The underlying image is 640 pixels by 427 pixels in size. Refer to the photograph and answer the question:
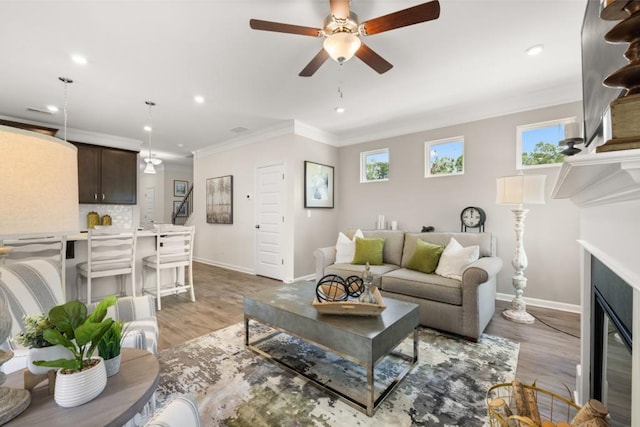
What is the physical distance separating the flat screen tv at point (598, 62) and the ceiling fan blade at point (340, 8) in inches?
48.3

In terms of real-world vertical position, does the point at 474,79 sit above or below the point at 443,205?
above

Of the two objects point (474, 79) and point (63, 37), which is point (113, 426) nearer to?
point (63, 37)

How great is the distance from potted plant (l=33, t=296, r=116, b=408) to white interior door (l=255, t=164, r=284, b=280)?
3.92m

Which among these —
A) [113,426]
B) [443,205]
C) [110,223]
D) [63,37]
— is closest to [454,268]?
[443,205]

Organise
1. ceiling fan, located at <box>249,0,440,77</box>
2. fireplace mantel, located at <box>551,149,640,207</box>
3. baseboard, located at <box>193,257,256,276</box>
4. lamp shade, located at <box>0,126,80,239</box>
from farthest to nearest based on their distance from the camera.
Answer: baseboard, located at <box>193,257,256,276</box> < ceiling fan, located at <box>249,0,440,77</box> < lamp shade, located at <box>0,126,80,239</box> < fireplace mantel, located at <box>551,149,640,207</box>

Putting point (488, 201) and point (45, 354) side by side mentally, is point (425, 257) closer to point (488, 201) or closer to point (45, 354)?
point (488, 201)

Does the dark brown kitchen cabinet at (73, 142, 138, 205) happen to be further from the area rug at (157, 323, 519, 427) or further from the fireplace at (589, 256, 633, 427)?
the fireplace at (589, 256, 633, 427)

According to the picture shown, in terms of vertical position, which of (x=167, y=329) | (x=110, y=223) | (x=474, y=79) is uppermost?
(x=474, y=79)

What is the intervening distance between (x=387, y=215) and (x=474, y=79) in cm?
234

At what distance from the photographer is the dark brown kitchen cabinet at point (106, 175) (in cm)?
491

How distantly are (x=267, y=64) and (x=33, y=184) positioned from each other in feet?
8.51

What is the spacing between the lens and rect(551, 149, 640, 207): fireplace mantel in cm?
49

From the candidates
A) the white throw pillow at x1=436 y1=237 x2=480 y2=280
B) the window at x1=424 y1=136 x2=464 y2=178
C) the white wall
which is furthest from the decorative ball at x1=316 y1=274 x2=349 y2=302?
the window at x1=424 y1=136 x2=464 y2=178

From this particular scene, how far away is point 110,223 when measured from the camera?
527 cm
